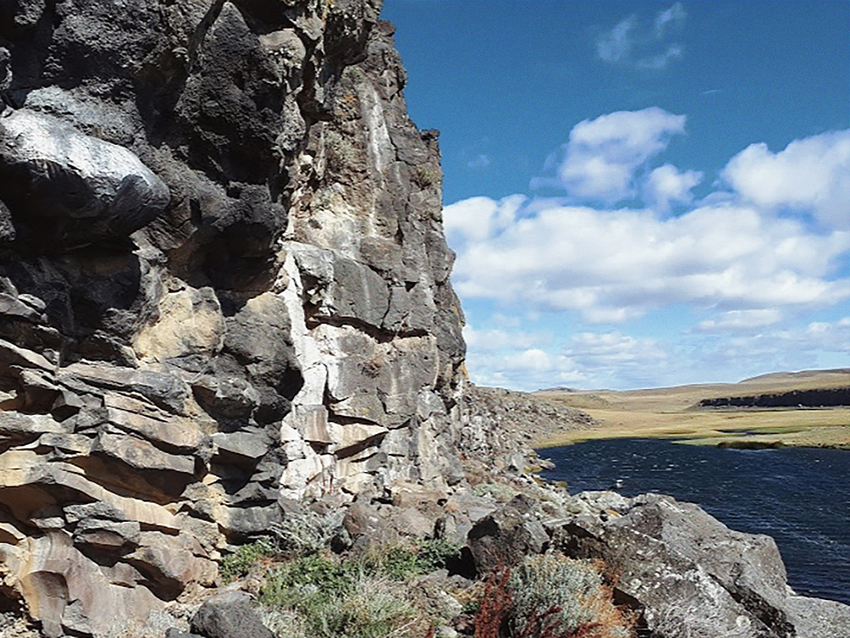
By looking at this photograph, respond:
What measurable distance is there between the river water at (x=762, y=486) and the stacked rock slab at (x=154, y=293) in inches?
669

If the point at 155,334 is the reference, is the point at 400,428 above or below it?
below

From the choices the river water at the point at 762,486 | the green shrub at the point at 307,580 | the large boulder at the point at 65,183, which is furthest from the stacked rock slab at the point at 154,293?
the river water at the point at 762,486

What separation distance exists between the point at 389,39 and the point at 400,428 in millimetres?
14083

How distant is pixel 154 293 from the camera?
1062 cm

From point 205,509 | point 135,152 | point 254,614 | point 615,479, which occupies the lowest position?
A: point 615,479

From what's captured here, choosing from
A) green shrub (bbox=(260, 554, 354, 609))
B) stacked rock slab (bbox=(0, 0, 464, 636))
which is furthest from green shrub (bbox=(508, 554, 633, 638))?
stacked rock slab (bbox=(0, 0, 464, 636))

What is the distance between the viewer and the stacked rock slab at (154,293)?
879 cm

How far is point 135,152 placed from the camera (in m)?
10.2

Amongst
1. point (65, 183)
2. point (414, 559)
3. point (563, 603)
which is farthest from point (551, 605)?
point (65, 183)

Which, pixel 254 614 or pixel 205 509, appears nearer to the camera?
pixel 254 614

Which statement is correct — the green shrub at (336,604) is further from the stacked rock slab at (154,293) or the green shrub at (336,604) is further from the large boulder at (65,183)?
the large boulder at (65,183)

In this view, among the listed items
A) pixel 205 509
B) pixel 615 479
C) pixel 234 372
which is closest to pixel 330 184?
pixel 234 372

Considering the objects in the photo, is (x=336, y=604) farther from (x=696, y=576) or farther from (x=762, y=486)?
(x=762, y=486)

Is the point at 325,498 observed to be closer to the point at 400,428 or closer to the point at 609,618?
the point at 400,428
